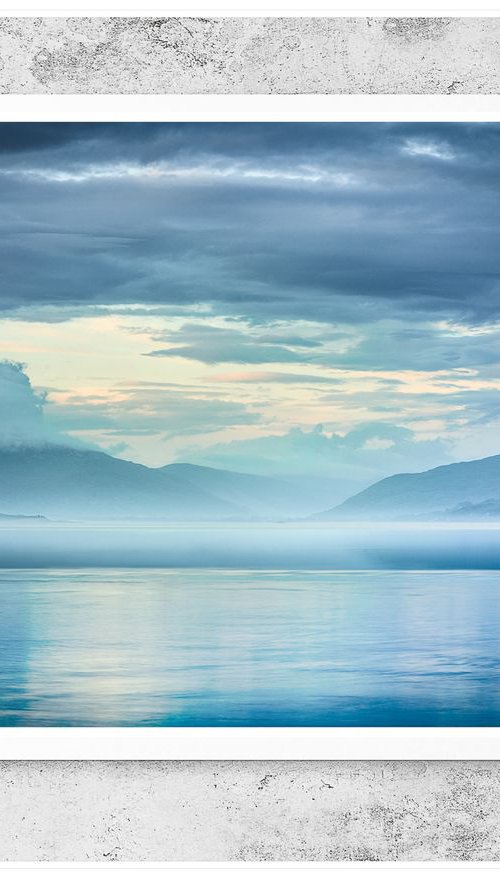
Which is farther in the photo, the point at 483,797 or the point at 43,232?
the point at 43,232

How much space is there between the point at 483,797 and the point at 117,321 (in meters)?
1.90

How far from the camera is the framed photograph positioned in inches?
129

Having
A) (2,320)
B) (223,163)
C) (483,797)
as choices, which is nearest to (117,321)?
(2,320)

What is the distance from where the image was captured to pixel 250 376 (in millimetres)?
3377

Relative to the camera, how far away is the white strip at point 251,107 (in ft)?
10.7

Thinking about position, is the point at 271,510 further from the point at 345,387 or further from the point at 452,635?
the point at 452,635

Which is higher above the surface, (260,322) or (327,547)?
(260,322)

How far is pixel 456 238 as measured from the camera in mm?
3381

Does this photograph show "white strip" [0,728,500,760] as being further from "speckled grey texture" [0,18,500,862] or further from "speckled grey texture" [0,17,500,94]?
"speckled grey texture" [0,17,500,94]

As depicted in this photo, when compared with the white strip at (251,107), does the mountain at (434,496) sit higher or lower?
lower

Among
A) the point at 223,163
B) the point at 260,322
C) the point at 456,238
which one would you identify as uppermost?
the point at 223,163
